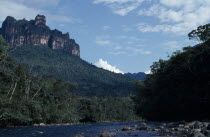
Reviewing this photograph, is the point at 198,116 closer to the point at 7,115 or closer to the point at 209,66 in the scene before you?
the point at 209,66

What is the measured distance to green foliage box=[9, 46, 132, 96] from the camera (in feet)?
508

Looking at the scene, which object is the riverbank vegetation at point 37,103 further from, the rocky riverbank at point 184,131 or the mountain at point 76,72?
the mountain at point 76,72

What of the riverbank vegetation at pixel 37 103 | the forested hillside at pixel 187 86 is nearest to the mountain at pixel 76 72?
the riverbank vegetation at pixel 37 103

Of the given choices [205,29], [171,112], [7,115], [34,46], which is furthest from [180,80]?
[34,46]

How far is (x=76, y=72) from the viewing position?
175m

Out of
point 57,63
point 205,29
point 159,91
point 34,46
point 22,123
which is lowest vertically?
point 22,123

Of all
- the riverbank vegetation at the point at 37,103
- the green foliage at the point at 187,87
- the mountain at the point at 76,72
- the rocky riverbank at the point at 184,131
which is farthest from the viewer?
the mountain at the point at 76,72

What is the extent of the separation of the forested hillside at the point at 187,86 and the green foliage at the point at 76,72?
105 meters

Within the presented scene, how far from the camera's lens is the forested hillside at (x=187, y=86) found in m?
34.7

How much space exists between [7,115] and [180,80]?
24.5 m

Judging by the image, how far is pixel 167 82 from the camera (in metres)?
44.2

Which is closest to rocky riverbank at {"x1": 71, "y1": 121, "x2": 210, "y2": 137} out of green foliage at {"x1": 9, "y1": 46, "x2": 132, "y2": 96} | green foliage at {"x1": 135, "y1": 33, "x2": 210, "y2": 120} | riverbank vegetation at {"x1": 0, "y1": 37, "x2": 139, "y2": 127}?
green foliage at {"x1": 135, "y1": 33, "x2": 210, "y2": 120}

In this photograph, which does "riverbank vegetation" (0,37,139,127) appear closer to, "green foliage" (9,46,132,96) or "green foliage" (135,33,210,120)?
"green foliage" (135,33,210,120)

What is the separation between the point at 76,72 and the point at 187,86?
13963cm
